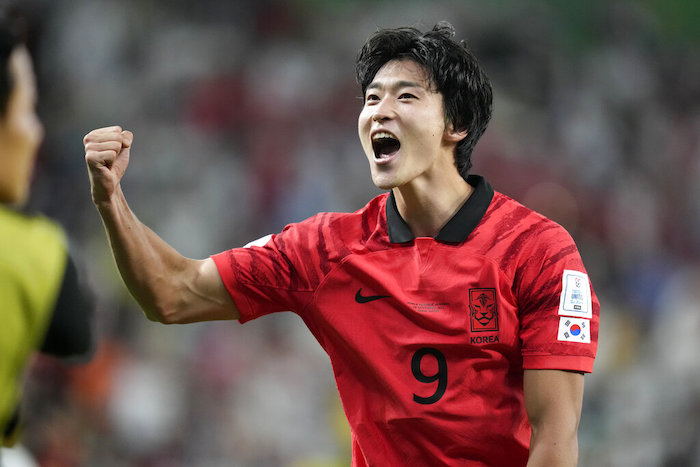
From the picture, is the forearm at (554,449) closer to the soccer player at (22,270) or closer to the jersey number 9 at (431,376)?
the jersey number 9 at (431,376)

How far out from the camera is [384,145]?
3.71 m

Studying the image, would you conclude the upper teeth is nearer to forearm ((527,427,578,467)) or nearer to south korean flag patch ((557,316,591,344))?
south korean flag patch ((557,316,591,344))

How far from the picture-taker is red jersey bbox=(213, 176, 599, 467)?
127 inches

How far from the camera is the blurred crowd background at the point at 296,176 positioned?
22.5ft

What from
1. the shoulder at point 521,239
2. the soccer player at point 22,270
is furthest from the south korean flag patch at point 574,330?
the soccer player at point 22,270

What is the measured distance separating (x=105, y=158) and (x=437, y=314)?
125 centimetres

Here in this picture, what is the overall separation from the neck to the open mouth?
16 centimetres

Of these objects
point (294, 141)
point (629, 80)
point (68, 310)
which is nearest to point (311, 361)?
point (294, 141)

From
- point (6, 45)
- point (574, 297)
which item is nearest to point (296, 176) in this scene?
point (574, 297)

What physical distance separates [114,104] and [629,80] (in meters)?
4.90

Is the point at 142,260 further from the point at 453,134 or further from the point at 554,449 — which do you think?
the point at 554,449

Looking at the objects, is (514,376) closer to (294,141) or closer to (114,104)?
(294,141)

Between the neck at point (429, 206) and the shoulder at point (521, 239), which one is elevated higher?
the neck at point (429, 206)

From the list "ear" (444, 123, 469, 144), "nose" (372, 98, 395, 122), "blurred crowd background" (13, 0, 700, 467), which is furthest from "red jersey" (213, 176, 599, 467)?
"blurred crowd background" (13, 0, 700, 467)
